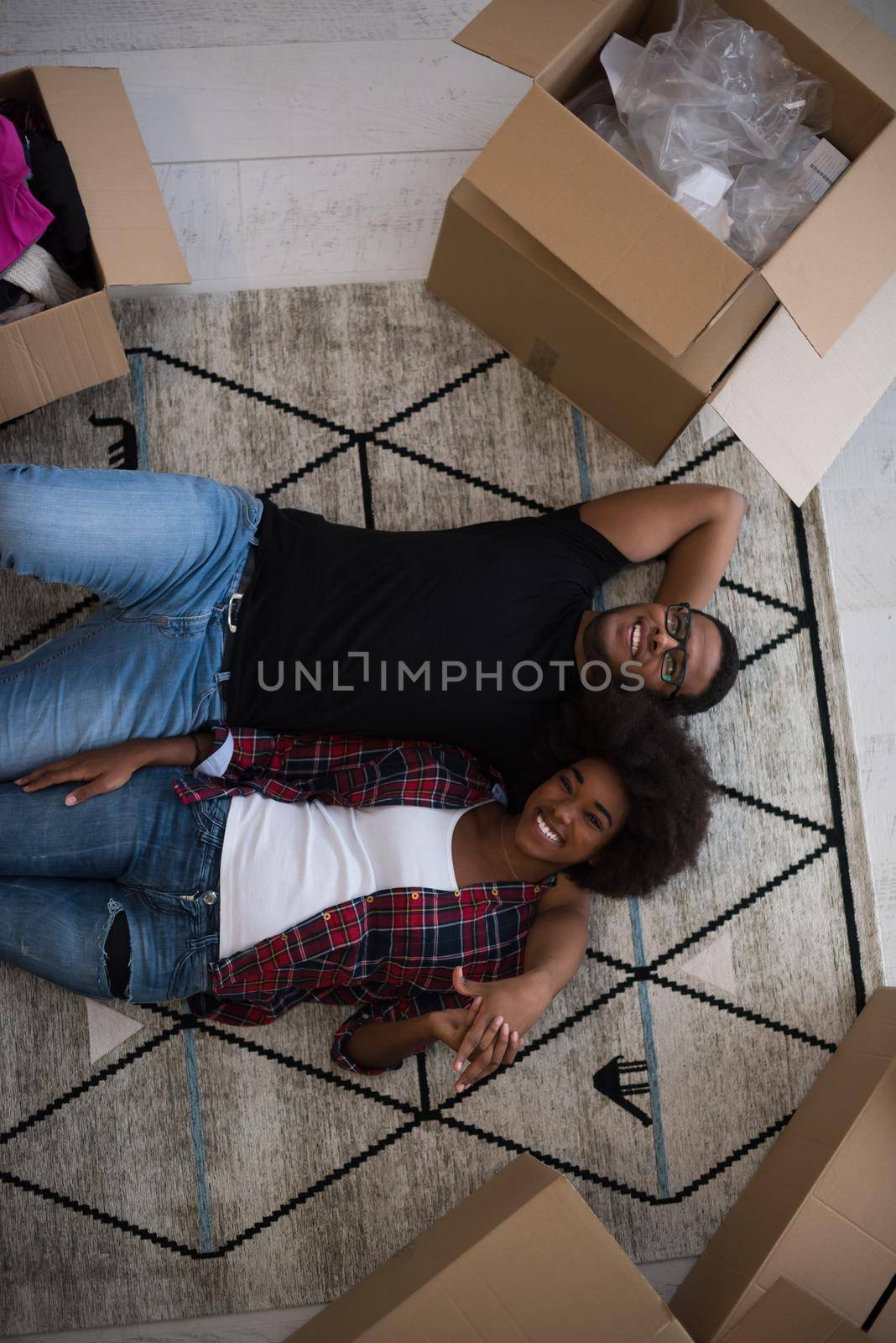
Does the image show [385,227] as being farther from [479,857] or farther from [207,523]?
[479,857]

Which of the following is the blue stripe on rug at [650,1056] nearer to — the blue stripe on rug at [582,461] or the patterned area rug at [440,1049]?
the patterned area rug at [440,1049]

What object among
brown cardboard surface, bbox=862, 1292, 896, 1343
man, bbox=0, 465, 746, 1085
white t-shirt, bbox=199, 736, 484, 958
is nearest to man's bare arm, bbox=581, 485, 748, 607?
man, bbox=0, 465, 746, 1085

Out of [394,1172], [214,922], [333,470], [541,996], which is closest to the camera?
[541,996]

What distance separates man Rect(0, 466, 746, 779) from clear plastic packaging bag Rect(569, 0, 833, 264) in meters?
0.47

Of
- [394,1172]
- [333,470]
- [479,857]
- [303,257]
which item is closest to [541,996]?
[479,857]

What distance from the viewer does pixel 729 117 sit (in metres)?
1.47

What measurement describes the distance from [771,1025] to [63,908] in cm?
123

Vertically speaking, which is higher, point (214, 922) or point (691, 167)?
point (691, 167)

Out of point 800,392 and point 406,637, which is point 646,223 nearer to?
point 800,392

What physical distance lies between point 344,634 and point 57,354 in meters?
0.66

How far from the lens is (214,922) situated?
1.48 m

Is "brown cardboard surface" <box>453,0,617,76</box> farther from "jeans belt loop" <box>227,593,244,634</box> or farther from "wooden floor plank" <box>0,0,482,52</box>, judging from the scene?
"jeans belt loop" <box>227,593,244,634</box>

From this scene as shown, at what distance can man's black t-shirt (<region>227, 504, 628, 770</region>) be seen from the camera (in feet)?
5.07

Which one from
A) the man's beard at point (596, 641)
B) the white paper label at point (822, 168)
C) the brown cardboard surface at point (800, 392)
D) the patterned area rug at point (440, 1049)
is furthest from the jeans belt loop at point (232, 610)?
the white paper label at point (822, 168)
